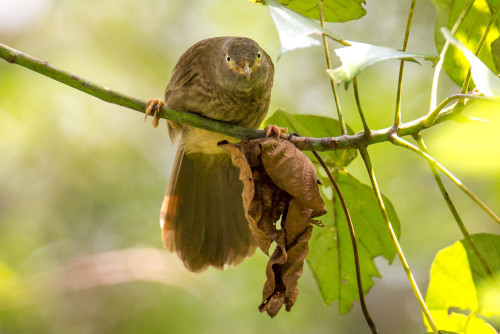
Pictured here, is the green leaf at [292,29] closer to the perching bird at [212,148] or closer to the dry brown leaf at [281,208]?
the dry brown leaf at [281,208]

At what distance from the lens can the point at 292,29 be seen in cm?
142

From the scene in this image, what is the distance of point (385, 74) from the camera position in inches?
222

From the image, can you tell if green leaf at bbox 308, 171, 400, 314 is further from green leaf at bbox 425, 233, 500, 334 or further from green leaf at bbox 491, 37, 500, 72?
green leaf at bbox 491, 37, 500, 72

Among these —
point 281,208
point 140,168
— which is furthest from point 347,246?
point 140,168

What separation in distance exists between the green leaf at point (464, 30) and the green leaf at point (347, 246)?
24.1 inches

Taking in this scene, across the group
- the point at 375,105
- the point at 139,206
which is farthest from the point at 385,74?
the point at 139,206

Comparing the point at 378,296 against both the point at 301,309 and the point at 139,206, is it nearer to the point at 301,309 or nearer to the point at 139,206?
the point at 301,309

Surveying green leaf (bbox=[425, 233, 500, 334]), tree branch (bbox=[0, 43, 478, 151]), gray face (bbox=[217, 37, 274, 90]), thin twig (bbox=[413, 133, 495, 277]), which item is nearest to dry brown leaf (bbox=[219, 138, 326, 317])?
tree branch (bbox=[0, 43, 478, 151])

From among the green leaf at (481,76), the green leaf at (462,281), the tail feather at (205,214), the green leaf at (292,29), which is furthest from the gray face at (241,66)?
the green leaf at (481,76)

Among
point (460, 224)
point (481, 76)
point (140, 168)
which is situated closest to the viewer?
point (481, 76)

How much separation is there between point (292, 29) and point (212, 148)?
2.29m

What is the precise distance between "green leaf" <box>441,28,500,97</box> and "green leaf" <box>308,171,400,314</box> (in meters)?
1.15

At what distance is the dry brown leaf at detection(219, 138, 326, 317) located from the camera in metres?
2.01

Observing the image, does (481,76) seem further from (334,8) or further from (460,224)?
(334,8)
